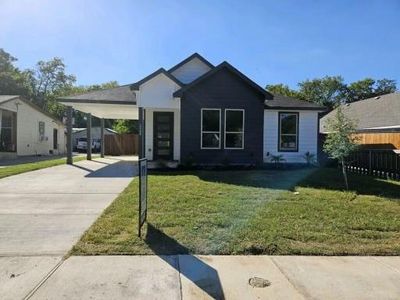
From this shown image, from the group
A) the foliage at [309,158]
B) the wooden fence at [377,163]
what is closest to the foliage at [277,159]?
the foliage at [309,158]

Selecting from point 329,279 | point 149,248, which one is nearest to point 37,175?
point 149,248

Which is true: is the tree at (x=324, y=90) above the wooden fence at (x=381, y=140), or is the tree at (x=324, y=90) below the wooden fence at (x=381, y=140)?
above

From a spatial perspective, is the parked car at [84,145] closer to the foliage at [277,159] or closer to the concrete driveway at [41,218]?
the foliage at [277,159]

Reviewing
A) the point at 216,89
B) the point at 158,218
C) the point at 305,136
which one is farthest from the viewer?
the point at 305,136

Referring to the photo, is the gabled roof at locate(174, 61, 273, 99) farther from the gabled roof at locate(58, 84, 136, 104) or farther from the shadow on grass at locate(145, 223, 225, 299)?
the shadow on grass at locate(145, 223, 225, 299)

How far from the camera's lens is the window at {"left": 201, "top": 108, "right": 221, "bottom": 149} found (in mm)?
17953

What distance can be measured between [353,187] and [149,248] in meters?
8.39

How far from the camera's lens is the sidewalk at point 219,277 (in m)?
4.65

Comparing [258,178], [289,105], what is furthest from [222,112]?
[258,178]

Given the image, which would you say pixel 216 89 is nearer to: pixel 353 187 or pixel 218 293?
pixel 353 187

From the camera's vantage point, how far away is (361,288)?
193 inches

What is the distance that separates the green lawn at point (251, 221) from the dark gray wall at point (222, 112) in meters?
5.23

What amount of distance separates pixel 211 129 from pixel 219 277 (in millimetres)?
13071

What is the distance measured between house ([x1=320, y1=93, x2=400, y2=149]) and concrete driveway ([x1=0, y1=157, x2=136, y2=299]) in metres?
12.6
